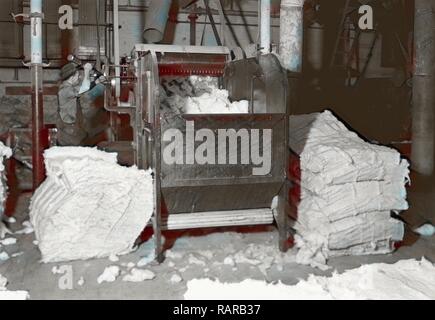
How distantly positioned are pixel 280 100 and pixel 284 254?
3.86 feet

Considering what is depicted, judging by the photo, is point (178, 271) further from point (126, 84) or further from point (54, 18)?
point (54, 18)

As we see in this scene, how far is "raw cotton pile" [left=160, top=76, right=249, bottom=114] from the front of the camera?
401 centimetres

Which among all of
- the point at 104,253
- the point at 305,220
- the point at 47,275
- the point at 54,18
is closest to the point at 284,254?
the point at 305,220

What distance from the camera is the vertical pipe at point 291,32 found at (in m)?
4.98

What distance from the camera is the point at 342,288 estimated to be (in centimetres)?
293

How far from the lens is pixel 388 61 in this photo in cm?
970

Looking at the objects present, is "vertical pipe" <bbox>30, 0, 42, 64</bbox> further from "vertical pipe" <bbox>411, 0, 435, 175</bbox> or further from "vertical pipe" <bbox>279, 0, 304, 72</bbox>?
"vertical pipe" <bbox>411, 0, 435, 175</bbox>

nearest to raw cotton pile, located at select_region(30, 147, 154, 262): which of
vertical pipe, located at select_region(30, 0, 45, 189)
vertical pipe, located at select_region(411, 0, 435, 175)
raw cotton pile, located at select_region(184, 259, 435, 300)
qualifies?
raw cotton pile, located at select_region(184, 259, 435, 300)

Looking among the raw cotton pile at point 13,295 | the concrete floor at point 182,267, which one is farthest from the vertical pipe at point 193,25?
the raw cotton pile at point 13,295

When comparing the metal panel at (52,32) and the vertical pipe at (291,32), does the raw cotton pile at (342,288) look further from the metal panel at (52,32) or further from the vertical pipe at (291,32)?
the metal panel at (52,32)

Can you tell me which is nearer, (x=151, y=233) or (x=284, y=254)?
(x=284, y=254)

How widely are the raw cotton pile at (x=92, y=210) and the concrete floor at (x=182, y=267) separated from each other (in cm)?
12

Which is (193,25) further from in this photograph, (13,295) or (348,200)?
(13,295)

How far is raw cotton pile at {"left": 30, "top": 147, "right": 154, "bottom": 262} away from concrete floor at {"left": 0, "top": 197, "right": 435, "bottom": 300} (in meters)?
0.12
